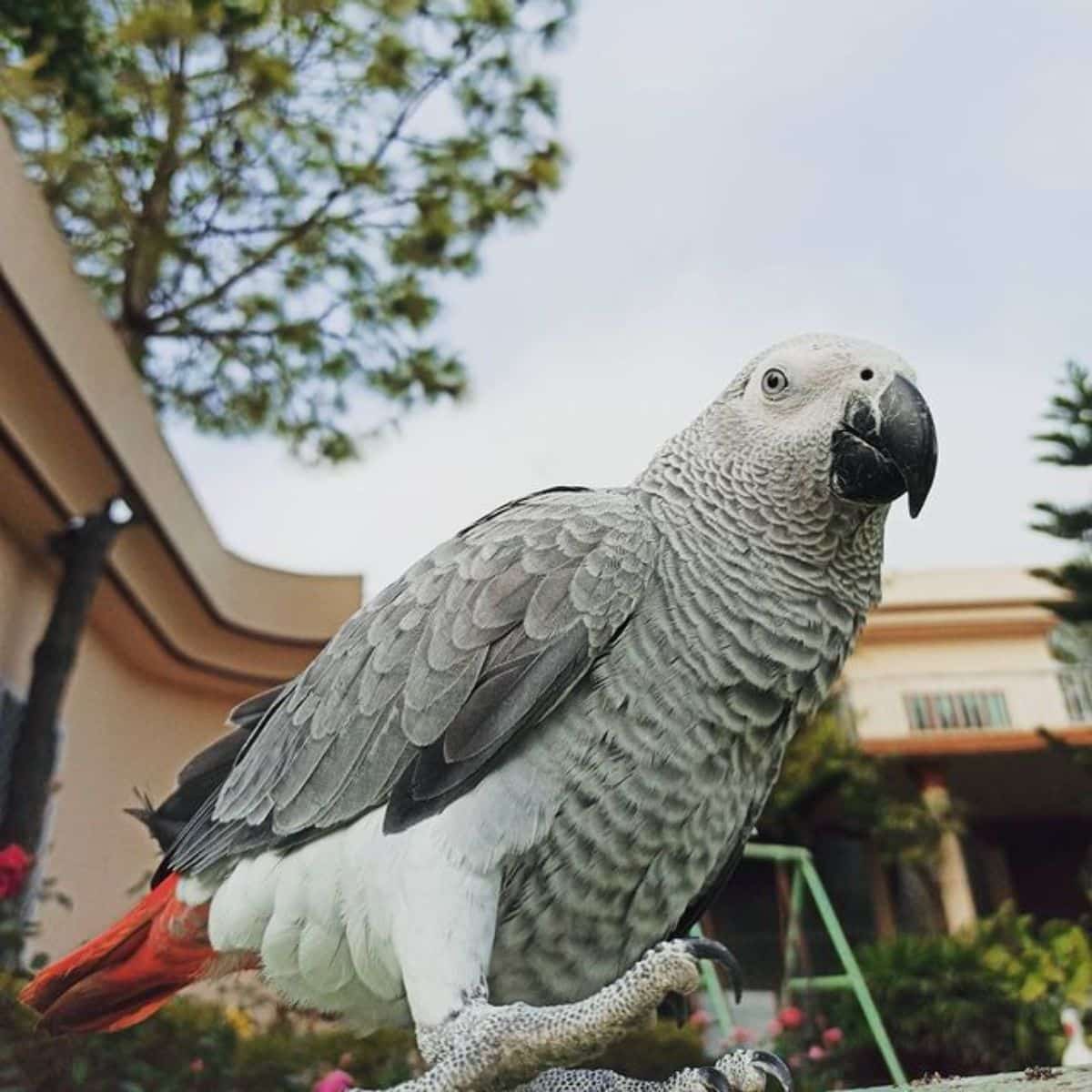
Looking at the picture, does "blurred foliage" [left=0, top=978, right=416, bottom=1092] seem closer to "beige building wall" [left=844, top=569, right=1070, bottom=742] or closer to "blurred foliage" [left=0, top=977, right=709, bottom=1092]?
"blurred foliage" [left=0, top=977, right=709, bottom=1092]

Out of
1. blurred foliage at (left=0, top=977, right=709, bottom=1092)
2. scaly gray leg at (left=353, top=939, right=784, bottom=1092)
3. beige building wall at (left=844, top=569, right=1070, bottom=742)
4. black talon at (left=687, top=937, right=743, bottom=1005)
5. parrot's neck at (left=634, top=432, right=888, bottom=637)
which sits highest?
beige building wall at (left=844, top=569, right=1070, bottom=742)

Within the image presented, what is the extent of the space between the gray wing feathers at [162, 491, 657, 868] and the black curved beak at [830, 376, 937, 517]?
0.22m

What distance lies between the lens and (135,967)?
1.25 meters

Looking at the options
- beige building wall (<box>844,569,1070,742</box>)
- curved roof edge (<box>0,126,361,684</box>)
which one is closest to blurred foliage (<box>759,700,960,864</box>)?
beige building wall (<box>844,569,1070,742</box>)

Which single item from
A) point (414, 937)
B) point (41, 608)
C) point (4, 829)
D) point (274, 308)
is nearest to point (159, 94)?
point (274, 308)

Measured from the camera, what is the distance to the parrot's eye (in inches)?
45.0

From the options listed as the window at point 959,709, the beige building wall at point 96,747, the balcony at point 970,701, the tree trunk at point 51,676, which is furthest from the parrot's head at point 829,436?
the window at point 959,709

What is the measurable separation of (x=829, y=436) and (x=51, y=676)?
3.15 meters

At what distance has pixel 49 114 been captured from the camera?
451cm

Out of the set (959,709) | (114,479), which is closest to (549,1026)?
(114,479)

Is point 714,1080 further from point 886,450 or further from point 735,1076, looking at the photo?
point 886,450

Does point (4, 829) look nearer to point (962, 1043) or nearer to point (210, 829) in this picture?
point (210, 829)

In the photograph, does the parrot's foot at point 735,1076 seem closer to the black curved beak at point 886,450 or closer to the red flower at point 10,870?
the black curved beak at point 886,450

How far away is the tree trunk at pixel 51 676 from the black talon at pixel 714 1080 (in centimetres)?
297
